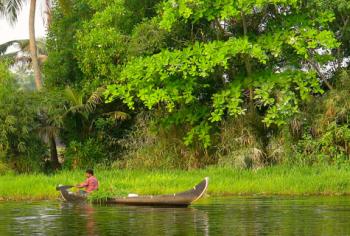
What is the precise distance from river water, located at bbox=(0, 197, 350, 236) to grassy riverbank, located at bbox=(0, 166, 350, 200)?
154 cm

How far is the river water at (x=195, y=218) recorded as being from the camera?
15.9m

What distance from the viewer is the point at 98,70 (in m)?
30.9

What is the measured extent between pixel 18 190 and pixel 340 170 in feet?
32.2

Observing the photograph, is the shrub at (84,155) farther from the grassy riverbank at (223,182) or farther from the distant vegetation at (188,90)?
the grassy riverbank at (223,182)

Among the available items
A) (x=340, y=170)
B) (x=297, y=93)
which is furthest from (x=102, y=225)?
(x=297, y=93)

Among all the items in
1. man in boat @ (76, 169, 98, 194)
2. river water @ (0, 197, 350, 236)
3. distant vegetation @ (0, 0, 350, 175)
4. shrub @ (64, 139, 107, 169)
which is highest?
distant vegetation @ (0, 0, 350, 175)

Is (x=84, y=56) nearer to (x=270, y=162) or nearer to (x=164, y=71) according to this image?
(x=164, y=71)

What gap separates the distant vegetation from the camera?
2742 centimetres

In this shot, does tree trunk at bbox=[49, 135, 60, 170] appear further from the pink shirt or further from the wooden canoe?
the wooden canoe

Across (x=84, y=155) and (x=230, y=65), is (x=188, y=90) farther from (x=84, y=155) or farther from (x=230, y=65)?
(x=84, y=155)

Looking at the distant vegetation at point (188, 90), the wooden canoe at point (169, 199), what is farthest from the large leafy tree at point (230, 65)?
the wooden canoe at point (169, 199)

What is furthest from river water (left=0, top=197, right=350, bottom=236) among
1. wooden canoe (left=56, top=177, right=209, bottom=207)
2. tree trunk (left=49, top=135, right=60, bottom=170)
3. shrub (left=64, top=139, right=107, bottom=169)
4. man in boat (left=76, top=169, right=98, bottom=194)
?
tree trunk (left=49, top=135, right=60, bottom=170)

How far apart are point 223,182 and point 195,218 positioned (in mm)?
7109

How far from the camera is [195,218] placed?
1820 cm
